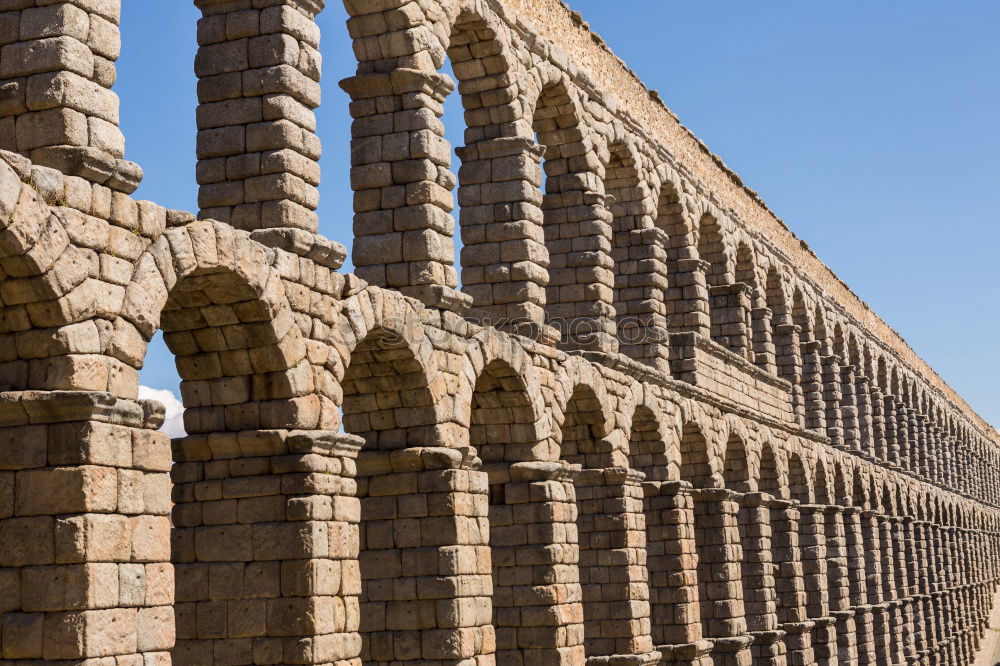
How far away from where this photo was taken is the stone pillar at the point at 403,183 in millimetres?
13430

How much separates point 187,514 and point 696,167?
14.8 meters

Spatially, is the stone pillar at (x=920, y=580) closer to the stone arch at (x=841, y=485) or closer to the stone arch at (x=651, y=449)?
the stone arch at (x=841, y=485)

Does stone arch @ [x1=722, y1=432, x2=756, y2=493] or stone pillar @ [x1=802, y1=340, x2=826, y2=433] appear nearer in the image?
stone arch @ [x1=722, y1=432, x2=756, y2=493]

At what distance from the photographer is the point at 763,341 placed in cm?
2708

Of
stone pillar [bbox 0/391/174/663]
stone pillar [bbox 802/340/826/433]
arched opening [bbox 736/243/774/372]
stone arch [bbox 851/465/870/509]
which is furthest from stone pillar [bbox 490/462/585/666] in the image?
stone arch [bbox 851/465/870/509]

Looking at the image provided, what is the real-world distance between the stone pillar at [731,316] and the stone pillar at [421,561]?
1269cm

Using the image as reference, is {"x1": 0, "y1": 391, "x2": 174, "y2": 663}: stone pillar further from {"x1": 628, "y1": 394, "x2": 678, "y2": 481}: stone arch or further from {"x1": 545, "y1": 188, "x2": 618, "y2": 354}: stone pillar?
{"x1": 628, "y1": 394, "x2": 678, "y2": 481}: stone arch

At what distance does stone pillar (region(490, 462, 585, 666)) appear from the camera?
48.6 ft

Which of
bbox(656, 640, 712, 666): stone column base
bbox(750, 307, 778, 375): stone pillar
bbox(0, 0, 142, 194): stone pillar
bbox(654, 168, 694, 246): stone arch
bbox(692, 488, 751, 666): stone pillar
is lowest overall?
bbox(656, 640, 712, 666): stone column base

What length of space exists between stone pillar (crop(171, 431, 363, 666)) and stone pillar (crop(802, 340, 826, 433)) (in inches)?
836

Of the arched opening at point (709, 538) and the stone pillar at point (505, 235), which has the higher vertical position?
the stone pillar at point (505, 235)

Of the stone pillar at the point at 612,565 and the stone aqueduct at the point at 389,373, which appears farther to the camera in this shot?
the stone pillar at the point at 612,565

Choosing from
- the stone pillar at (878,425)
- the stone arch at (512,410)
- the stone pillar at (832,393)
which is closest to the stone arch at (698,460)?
the stone arch at (512,410)

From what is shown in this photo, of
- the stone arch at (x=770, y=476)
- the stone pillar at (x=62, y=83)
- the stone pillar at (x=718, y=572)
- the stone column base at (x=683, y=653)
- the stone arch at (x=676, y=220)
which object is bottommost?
the stone column base at (x=683, y=653)
